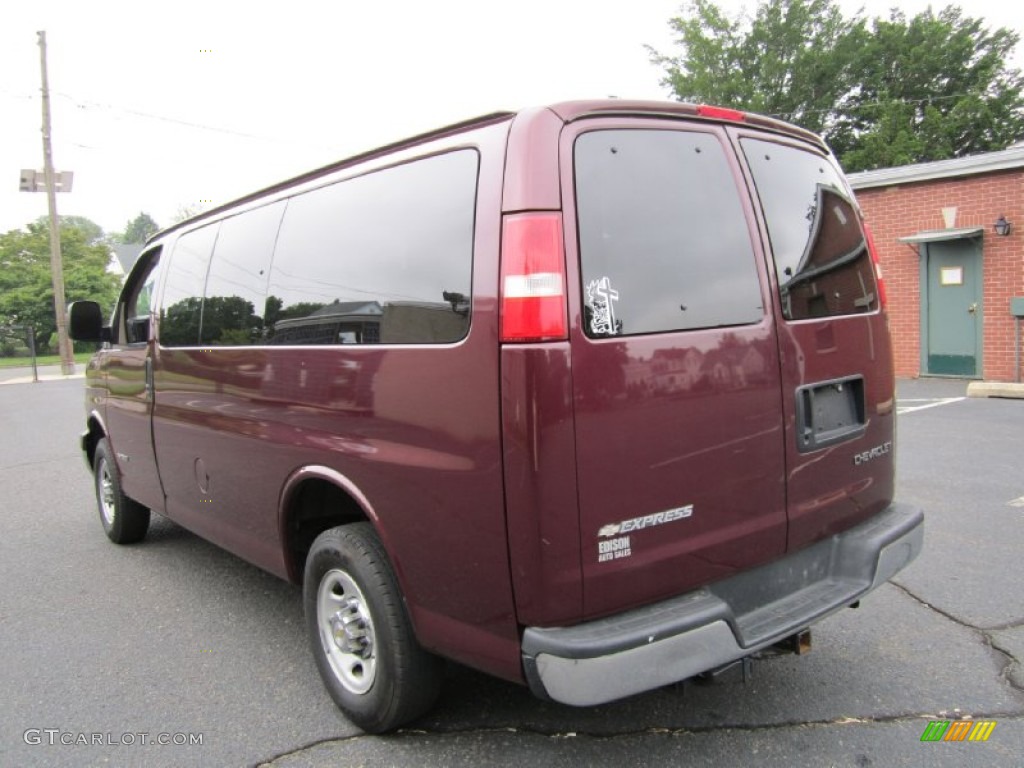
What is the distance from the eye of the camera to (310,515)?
310 centimetres

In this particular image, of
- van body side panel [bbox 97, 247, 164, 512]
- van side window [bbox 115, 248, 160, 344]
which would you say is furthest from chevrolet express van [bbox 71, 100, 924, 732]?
van side window [bbox 115, 248, 160, 344]

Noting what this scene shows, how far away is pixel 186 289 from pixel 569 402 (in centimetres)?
274

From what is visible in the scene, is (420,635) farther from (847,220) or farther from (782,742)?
(847,220)

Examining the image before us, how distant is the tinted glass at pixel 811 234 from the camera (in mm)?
2646

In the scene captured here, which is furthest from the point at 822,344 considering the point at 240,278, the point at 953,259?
the point at 953,259

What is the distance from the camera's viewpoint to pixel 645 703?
2895 millimetres

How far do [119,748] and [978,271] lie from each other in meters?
13.4

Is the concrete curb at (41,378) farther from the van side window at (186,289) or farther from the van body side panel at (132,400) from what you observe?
the van side window at (186,289)

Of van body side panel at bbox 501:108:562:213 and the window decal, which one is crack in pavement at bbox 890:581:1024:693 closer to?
the window decal

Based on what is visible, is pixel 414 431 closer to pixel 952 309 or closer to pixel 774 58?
pixel 952 309

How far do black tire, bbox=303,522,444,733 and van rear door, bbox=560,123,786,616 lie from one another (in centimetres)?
75

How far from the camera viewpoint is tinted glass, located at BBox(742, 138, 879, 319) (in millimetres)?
2646

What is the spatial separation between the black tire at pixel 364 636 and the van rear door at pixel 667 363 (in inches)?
29.7

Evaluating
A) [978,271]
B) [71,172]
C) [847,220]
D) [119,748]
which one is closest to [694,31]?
[978,271]
